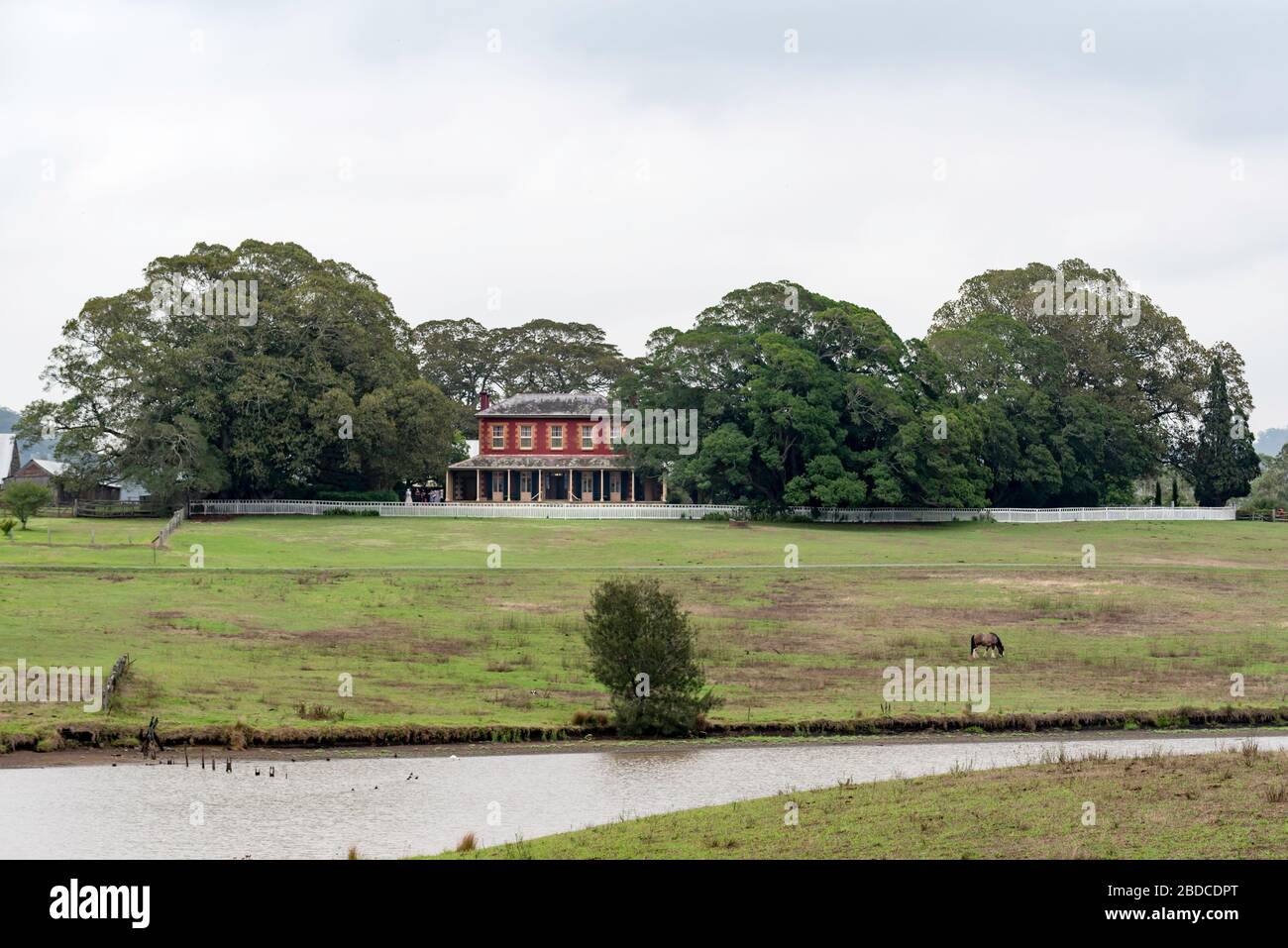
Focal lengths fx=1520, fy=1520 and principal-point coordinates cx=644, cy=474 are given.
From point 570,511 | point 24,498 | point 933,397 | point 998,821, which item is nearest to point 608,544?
point 570,511

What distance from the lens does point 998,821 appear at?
2031 centimetres

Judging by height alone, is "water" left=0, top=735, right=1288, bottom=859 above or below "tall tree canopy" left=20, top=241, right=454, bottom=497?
below

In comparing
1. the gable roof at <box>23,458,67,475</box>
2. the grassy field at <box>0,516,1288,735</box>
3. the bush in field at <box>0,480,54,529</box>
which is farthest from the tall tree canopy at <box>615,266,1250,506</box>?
the gable roof at <box>23,458,67,475</box>

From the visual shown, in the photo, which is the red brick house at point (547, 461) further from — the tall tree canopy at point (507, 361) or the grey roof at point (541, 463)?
the tall tree canopy at point (507, 361)

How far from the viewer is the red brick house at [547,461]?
103 meters

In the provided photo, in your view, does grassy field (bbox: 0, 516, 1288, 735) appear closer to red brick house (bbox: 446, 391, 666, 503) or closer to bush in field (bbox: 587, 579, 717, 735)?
bush in field (bbox: 587, 579, 717, 735)

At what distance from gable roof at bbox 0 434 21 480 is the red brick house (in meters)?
34.8

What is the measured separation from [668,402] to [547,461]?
15.5m

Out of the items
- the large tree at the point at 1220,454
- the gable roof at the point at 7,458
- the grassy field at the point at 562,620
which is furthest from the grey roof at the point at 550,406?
the large tree at the point at 1220,454

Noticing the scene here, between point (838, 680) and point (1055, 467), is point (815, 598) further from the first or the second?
point (1055, 467)

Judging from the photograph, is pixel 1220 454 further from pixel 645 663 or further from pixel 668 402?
pixel 645 663

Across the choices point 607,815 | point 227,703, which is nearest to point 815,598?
point 227,703

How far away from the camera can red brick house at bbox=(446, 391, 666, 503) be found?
10256 centimetres

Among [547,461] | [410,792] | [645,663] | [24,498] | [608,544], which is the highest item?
[547,461]
